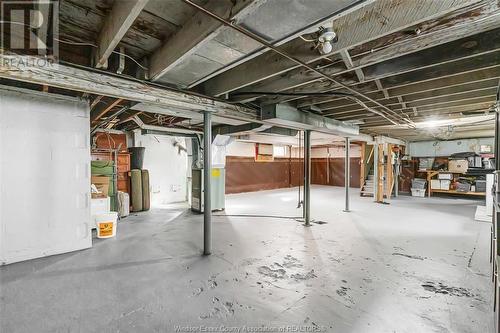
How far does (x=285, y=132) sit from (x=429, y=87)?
2.89m

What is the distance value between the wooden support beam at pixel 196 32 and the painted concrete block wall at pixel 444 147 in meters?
10.00

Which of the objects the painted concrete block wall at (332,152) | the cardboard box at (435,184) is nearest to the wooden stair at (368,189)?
the cardboard box at (435,184)

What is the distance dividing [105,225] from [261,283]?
261 cm

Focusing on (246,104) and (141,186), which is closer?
(246,104)

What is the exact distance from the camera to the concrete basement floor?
1821 millimetres

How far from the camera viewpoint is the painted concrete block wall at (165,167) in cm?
655

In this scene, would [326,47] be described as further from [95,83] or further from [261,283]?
[261,283]

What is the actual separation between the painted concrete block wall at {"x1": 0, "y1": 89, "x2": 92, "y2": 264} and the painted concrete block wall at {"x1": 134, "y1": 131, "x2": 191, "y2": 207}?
3.03 meters

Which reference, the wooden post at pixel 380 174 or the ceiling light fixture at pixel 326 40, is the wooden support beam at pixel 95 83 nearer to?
the ceiling light fixture at pixel 326 40

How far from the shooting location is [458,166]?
809 centimetres

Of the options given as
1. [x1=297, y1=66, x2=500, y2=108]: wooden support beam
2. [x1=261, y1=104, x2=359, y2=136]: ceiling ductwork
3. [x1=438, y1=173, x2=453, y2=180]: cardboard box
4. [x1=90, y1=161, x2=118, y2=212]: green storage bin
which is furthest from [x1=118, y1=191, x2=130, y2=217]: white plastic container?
[x1=438, y1=173, x2=453, y2=180]: cardboard box

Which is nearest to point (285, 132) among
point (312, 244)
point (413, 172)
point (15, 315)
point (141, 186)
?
point (312, 244)

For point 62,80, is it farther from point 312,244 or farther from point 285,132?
point 285,132

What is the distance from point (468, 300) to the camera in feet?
6.89
